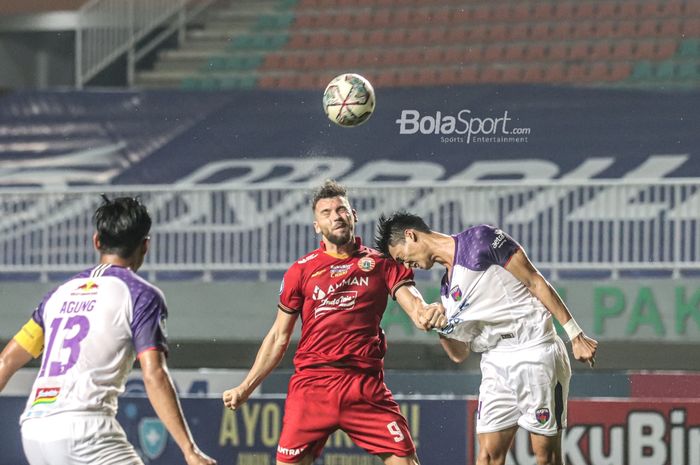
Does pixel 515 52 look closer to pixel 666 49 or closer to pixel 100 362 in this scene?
pixel 666 49

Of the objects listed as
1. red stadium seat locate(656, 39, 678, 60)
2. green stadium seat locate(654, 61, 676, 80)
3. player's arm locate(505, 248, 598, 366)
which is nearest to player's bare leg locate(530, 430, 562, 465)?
player's arm locate(505, 248, 598, 366)

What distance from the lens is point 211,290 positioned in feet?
37.6

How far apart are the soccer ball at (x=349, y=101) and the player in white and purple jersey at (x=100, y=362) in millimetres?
4387

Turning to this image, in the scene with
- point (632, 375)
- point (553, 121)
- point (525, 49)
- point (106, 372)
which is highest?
point (525, 49)

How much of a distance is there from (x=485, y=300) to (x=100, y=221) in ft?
7.91

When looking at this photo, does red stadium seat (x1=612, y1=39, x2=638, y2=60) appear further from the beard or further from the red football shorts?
the red football shorts

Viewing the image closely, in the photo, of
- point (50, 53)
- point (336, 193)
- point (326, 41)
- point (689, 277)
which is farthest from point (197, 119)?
point (336, 193)

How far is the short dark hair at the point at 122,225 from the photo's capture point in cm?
424

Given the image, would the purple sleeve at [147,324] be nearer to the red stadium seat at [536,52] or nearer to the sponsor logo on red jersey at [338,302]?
the sponsor logo on red jersey at [338,302]

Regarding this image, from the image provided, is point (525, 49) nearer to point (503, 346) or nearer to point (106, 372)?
point (503, 346)

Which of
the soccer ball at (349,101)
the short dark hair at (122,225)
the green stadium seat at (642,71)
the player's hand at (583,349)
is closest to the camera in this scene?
the short dark hair at (122,225)

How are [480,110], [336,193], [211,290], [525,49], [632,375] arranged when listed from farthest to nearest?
[525,49] < [480,110] < [211,290] < [632,375] < [336,193]

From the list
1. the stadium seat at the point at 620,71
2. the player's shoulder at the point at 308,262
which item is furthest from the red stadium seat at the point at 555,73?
the player's shoulder at the point at 308,262

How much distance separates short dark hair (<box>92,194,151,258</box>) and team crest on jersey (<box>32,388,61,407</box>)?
0.48 m
